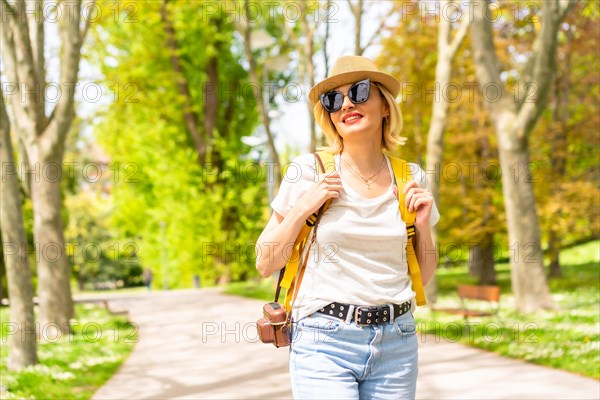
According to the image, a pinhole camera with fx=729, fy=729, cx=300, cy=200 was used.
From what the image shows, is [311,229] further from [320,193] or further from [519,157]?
[519,157]

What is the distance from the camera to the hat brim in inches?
118

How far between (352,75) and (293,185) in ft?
1.71

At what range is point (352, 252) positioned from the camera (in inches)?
112

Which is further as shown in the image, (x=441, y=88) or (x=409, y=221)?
(x=441, y=88)

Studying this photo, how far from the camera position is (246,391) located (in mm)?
7539

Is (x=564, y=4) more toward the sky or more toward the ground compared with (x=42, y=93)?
more toward the sky

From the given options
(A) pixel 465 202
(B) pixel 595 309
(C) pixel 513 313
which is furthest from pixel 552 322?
(A) pixel 465 202

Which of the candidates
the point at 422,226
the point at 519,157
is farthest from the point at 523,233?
the point at 422,226

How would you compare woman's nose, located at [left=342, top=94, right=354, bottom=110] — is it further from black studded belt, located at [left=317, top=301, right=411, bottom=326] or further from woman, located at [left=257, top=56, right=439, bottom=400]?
black studded belt, located at [left=317, top=301, right=411, bottom=326]

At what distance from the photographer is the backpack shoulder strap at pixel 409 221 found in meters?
2.93

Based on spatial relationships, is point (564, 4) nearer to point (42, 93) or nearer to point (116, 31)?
point (42, 93)

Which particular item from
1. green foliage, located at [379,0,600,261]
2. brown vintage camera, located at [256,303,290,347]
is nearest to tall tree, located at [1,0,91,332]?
brown vintage camera, located at [256,303,290,347]

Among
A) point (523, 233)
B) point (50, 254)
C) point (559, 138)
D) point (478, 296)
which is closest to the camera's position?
point (478, 296)

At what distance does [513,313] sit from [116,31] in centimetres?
1985
